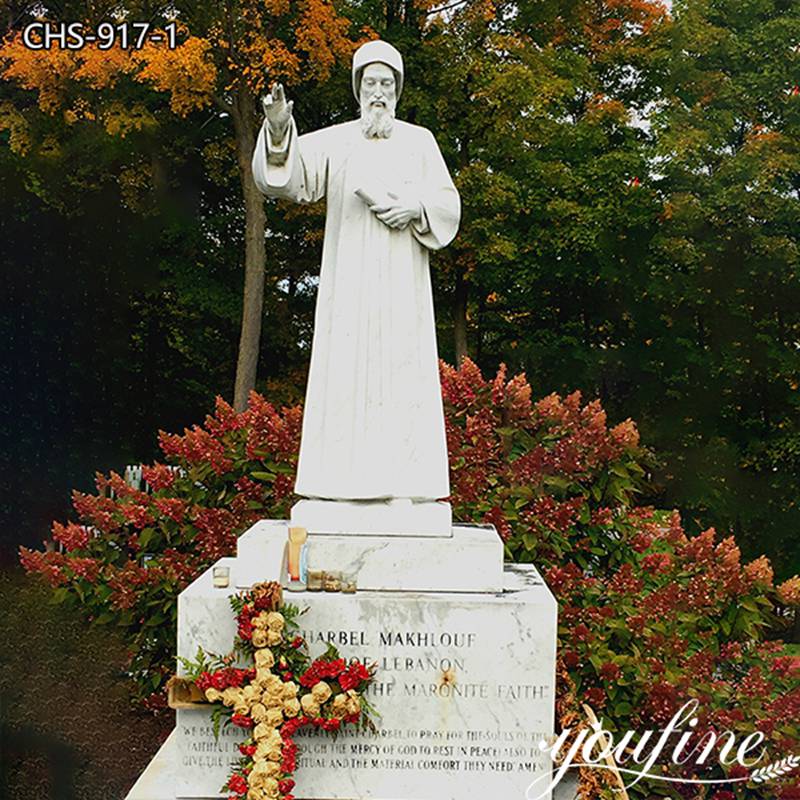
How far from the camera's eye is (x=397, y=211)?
4691 mm

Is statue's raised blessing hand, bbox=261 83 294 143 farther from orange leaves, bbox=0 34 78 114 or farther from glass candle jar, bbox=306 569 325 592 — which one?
orange leaves, bbox=0 34 78 114

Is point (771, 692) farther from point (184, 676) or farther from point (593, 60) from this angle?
point (593, 60)

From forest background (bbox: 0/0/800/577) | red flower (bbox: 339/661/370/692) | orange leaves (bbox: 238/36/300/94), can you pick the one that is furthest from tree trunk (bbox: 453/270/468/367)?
red flower (bbox: 339/661/370/692)

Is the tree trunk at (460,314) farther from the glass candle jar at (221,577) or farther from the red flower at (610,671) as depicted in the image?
the glass candle jar at (221,577)

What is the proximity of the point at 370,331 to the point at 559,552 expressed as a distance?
252cm

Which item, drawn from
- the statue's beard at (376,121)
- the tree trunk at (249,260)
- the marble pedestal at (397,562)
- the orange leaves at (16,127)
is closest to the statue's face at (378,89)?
the statue's beard at (376,121)

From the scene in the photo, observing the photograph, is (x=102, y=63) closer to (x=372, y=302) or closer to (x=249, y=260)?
(x=249, y=260)

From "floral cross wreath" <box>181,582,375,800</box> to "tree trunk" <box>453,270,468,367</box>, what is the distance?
11840 mm

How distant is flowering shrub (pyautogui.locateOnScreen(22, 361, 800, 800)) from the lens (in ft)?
19.4

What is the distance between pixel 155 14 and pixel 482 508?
11540mm

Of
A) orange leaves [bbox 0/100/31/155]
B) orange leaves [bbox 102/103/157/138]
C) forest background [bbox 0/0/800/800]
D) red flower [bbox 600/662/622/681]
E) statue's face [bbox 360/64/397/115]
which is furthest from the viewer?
orange leaves [bbox 0/100/31/155]

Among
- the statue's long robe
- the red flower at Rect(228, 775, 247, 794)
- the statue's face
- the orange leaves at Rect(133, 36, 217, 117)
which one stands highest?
the orange leaves at Rect(133, 36, 217, 117)

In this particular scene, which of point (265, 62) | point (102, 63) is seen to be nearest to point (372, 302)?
point (265, 62)

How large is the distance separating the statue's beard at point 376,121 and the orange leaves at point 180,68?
8.96m
